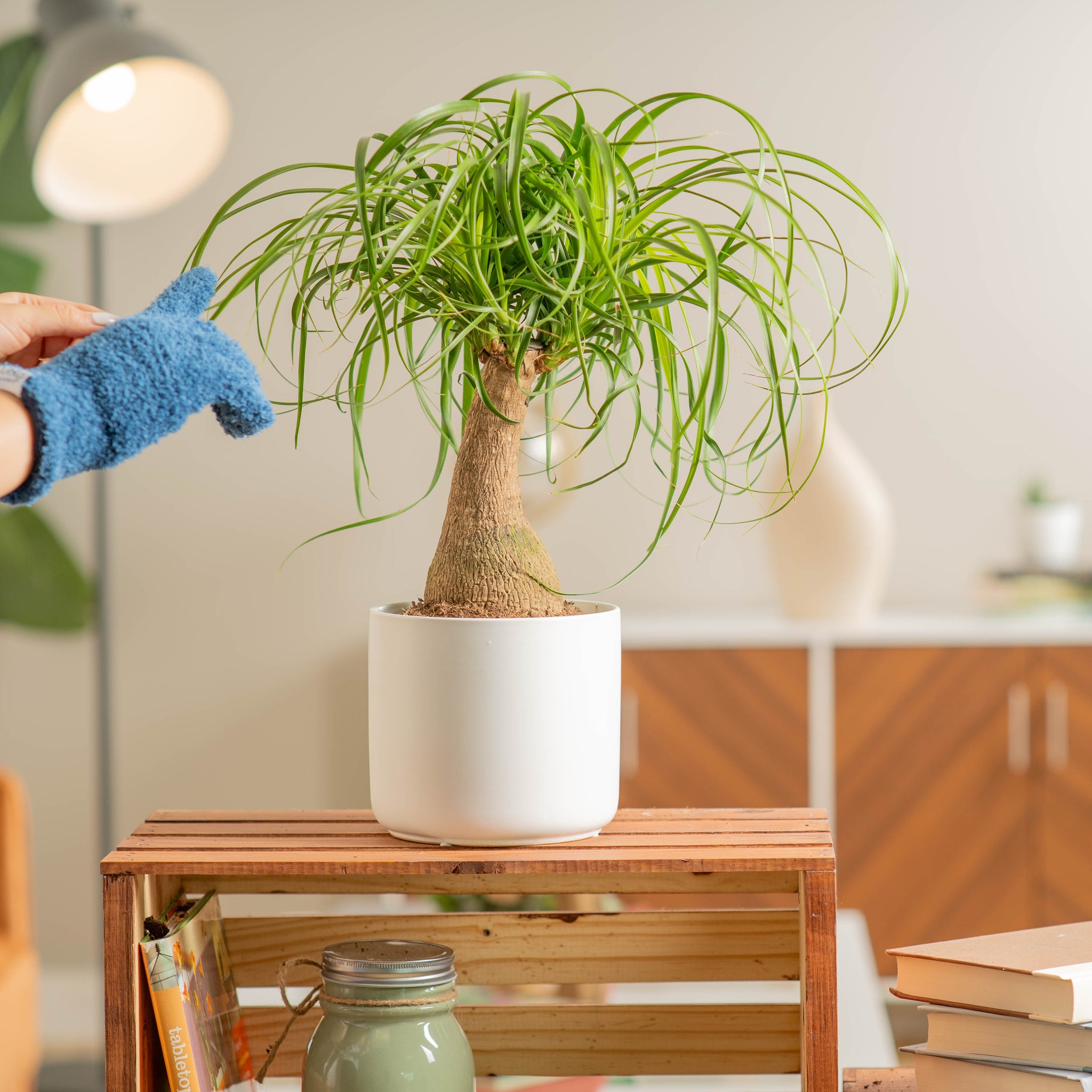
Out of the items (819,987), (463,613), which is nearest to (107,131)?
(463,613)

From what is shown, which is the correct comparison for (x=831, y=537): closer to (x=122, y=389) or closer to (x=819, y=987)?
(x=819, y=987)

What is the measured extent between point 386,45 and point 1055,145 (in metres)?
1.65

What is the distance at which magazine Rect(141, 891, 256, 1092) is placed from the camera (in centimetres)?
73

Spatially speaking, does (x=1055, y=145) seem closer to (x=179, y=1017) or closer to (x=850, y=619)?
(x=850, y=619)

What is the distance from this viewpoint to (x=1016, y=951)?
0.73m

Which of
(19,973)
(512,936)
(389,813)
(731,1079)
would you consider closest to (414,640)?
(389,813)

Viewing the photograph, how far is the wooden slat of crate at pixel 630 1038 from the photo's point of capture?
86cm

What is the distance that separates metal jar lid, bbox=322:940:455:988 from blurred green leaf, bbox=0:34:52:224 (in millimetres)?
2892

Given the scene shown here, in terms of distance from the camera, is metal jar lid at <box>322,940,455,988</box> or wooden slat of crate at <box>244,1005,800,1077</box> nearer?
metal jar lid at <box>322,940,455,988</box>

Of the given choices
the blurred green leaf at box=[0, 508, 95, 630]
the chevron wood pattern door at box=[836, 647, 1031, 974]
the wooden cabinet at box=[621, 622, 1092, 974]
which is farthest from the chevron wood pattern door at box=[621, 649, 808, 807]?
the blurred green leaf at box=[0, 508, 95, 630]

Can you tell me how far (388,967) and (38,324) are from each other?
0.48 m

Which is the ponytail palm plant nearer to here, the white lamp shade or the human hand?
the human hand

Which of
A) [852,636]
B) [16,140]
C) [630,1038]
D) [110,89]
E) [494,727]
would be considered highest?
[16,140]

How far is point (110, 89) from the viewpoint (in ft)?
7.99
